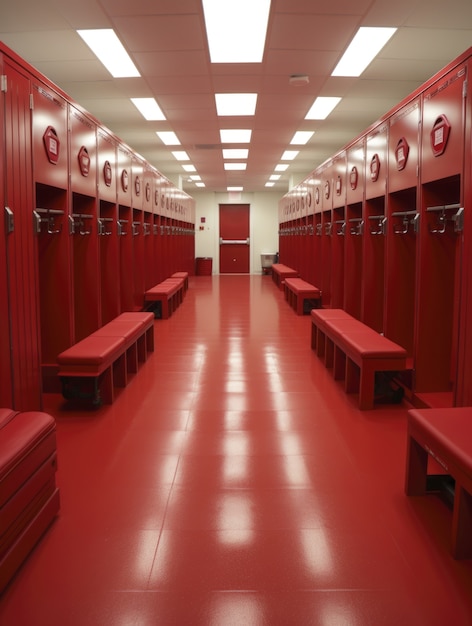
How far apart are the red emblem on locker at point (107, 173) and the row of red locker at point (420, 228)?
262 centimetres

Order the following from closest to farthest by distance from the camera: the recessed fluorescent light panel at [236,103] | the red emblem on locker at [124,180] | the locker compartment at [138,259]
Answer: the red emblem on locker at [124,180], the recessed fluorescent light panel at [236,103], the locker compartment at [138,259]

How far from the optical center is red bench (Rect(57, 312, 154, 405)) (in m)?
3.77

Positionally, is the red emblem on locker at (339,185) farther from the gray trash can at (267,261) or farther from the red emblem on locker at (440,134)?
the gray trash can at (267,261)

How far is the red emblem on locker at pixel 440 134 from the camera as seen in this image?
132 inches

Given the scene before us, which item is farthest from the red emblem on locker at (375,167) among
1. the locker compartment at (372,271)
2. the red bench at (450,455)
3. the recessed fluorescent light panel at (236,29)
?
the red bench at (450,455)

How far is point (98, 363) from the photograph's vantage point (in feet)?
12.4

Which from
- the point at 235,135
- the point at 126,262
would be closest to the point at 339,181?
the point at 126,262

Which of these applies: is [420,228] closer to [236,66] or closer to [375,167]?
[375,167]

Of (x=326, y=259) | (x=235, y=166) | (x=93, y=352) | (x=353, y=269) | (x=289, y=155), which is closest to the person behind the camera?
(x=93, y=352)

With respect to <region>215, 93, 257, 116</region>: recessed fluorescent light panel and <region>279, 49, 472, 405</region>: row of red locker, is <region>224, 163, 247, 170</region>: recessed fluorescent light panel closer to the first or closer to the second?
<region>215, 93, 257, 116</region>: recessed fluorescent light panel

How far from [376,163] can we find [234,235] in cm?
Result: 1593

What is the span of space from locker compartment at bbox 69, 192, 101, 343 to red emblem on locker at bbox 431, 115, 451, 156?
9.68 ft

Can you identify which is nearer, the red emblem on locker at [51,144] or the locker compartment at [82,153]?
the red emblem on locker at [51,144]

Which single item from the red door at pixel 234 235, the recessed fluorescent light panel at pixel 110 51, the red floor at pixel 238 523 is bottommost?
the red floor at pixel 238 523
